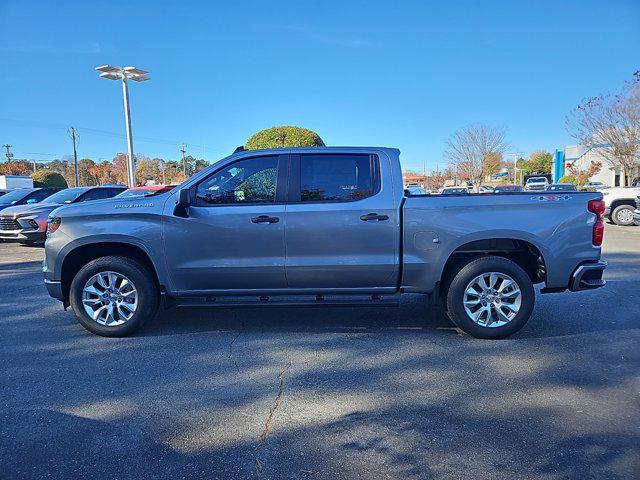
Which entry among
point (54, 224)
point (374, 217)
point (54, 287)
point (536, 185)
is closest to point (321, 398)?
point (374, 217)

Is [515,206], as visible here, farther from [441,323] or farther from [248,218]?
[248,218]

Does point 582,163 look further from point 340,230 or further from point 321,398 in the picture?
point 321,398

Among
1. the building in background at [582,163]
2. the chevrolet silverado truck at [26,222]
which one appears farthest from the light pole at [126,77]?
the building in background at [582,163]

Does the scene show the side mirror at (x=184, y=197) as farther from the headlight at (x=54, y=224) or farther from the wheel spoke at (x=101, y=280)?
the headlight at (x=54, y=224)

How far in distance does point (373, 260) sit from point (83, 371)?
2.89m

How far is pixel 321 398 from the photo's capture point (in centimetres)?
→ 360

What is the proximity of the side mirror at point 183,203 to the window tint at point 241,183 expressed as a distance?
161 mm

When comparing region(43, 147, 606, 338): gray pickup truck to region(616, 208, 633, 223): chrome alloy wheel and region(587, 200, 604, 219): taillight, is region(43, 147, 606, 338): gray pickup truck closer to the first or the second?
region(587, 200, 604, 219): taillight

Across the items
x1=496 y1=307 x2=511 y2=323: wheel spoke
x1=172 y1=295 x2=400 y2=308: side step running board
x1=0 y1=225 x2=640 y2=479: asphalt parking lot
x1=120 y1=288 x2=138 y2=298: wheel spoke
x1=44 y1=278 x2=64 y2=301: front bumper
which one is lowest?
x1=0 y1=225 x2=640 y2=479: asphalt parking lot

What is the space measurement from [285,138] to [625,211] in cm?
1211

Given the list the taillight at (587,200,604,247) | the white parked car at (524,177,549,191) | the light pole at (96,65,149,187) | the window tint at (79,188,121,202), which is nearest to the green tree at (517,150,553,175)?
the white parked car at (524,177,549,191)

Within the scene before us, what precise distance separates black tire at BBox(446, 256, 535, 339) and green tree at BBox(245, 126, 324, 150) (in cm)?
1115

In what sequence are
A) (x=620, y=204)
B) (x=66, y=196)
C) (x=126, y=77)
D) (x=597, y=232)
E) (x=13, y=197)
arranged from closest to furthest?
(x=597, y=232)
(x=66, y=196)
(x=13, y=197)
(x=620, y=204)
(x=126, y=77)

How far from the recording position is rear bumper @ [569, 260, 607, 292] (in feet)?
15.7
